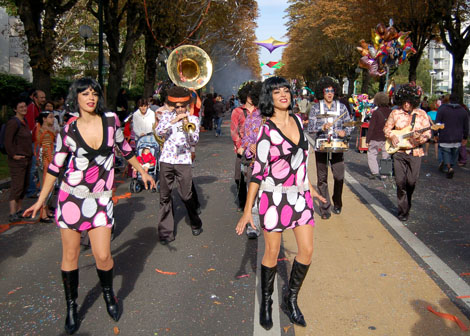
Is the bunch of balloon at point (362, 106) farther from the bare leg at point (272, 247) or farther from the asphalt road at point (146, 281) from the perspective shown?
the bare leg at point (272, 247)

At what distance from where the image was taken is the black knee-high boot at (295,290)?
4007 millimetres

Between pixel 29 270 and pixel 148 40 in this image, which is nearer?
pixel 29 270

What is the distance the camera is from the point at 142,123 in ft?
34.2

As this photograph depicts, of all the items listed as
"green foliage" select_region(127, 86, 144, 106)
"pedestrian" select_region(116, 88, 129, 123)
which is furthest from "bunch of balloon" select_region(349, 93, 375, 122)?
"green foliage" select_region(127, 86, 144, 106)

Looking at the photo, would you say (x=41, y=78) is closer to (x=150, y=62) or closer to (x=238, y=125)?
(x=238, y=125)

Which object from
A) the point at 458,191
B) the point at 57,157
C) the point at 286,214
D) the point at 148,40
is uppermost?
the point at 148,40

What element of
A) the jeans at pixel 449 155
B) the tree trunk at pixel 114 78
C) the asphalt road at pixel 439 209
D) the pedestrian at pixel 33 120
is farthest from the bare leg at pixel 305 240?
the tree trunk at pixel 114 78

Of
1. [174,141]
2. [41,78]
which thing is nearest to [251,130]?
[174,141]

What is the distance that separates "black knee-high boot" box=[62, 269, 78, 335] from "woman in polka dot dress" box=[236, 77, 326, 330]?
1.37 metres

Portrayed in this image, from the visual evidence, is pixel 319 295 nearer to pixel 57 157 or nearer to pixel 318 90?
pixel 57 157

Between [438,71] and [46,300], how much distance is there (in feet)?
451

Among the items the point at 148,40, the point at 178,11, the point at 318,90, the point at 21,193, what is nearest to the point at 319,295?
the point at 318,90

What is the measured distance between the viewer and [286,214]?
384 cm

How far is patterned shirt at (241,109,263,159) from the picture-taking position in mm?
6423
